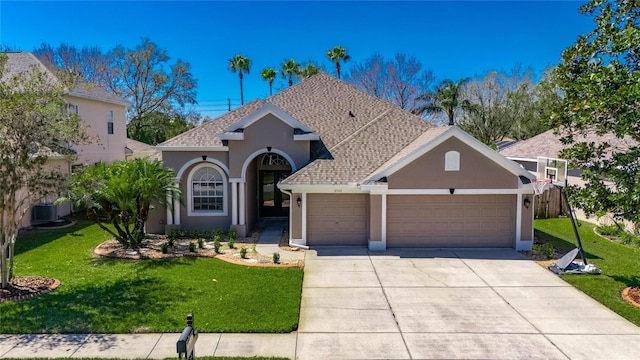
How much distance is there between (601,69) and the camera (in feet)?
30.7

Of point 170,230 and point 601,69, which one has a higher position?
point 601,69

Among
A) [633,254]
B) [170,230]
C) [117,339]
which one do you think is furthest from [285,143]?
[633,254]

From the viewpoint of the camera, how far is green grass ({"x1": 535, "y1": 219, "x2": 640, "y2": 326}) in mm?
10141

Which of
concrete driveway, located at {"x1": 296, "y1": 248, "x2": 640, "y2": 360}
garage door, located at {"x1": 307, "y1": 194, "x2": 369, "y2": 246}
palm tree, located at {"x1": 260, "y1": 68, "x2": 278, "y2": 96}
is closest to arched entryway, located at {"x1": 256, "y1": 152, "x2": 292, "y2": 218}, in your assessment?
garage door, located at {"x1": 307, "y1": 194, "x2": 369, "y2": 246}

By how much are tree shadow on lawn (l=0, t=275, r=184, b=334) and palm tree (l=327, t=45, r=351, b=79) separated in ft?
103

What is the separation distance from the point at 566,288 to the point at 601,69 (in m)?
5.56

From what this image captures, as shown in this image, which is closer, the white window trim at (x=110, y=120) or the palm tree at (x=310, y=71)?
the white window trim at (x=110, y=120)

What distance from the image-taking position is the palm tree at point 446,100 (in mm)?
35250

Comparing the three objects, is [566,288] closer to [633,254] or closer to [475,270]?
[475,270]

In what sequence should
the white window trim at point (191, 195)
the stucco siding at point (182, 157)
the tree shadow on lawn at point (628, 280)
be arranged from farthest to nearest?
the white window trim at point (191, 195), the stucco siding at point (182, 157), the tree shadow on lawn at point (628, 280)

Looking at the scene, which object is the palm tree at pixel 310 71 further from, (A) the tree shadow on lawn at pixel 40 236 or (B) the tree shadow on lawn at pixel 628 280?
(B) the tree shadow on lawn at pixel 628 280

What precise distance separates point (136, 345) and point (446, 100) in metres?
32.3

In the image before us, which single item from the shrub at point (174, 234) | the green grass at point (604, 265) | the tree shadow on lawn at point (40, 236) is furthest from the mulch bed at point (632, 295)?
the tree shadow on lawn at point (40, 236)

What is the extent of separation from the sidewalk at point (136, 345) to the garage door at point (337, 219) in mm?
7154
